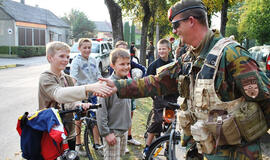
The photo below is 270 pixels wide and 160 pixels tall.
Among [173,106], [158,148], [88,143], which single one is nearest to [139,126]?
[88,143]

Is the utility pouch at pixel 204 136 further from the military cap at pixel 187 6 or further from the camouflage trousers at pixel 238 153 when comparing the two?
the military cap at pixel 187 6

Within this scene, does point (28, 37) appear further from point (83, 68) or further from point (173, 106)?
point (173, 106)

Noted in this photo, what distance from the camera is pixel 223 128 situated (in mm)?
1752

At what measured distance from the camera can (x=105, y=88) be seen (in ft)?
7.74

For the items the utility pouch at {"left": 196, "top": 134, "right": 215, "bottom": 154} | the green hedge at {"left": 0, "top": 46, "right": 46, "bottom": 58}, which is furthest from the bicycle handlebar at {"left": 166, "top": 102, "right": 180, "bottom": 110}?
the green hedge at {"left": 0, "top": 46, "right": 46, "bottom": 58}

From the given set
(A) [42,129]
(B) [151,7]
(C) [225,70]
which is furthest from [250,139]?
(B) [151,7]

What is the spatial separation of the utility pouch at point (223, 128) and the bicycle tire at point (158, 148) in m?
1.92

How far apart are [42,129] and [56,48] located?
1158mm

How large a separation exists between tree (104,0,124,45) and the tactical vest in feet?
29.6

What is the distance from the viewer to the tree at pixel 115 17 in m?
10.3

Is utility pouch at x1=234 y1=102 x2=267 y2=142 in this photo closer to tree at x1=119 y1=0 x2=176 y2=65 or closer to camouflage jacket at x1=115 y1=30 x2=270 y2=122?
camouflage jacket at x1=115 y1=30 x2=270 y2=122

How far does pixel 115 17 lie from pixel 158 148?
25.3 feet

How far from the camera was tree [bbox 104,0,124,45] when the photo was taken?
10344 mm

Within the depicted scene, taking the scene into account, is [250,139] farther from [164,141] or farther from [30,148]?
[164,141]
